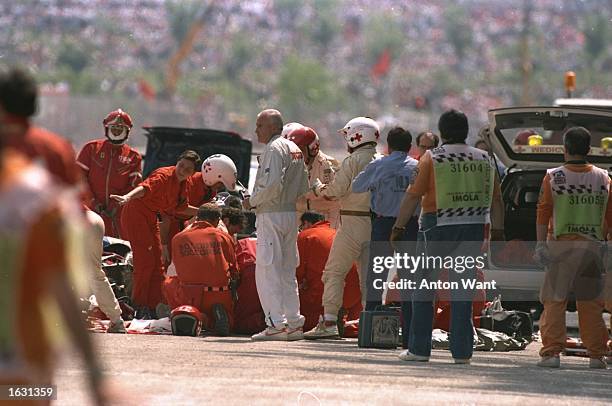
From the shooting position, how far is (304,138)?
1605cm

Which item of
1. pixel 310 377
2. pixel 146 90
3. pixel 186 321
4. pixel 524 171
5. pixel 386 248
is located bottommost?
pixel 310 377

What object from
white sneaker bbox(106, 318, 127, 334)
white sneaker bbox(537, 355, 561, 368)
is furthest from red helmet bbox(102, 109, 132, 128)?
white sneaker bbox(537, 355, 561, 368)

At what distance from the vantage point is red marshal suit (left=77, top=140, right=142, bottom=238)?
17.8 meters

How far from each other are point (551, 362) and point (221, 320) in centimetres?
311

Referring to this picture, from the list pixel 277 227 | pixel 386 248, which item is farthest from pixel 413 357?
pixel 277 227

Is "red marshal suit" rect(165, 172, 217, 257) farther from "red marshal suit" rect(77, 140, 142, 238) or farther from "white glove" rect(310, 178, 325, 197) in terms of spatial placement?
"white glove" rect(310, 178, 325, 197)

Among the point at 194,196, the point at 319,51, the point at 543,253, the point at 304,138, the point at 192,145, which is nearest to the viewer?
the point at 543,253

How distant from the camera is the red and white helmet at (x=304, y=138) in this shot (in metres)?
16.0

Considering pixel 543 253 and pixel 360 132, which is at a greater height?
pixel 360 132

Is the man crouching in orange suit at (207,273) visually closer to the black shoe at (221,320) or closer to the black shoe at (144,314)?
the black shoe at (221,320)

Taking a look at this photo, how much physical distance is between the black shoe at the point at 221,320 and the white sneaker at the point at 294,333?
634 millimetres

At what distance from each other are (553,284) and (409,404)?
3747 millimetres

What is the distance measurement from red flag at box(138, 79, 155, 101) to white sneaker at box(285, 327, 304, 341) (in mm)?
121469

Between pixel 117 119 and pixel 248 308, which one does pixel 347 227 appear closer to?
pixel 248 308
